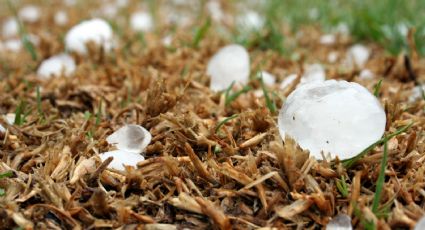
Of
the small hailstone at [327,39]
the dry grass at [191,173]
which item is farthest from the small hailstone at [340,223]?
the small hailstone at [327,39]

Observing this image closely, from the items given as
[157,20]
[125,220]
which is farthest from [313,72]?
[157,20]

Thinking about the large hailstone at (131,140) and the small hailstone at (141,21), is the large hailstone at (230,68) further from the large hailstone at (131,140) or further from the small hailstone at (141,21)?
the small hailstone at (141,21)

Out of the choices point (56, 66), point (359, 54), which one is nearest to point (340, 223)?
point (56, 66)

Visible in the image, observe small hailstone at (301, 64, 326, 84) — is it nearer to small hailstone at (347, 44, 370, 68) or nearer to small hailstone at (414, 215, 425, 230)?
small hailstone at (347, 44, 370, 68)

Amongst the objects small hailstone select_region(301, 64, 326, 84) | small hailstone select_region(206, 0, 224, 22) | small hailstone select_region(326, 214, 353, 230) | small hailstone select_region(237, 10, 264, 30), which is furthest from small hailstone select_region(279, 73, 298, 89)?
small hailstone select_region(206, 0, 224, 22)

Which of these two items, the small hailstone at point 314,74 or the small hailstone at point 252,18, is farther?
the small hailstone at point 252,18
